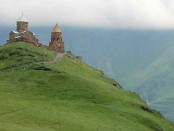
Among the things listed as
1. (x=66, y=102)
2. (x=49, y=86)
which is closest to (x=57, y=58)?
(x=49, y=86)

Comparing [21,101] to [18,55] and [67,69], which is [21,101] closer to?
[67,69]

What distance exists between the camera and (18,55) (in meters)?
188

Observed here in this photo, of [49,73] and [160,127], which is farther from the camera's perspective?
[49,73]

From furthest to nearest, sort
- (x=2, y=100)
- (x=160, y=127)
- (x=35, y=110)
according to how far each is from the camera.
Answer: (x=160, y=127) < (x=2, y=100) < (x=35, y=110)

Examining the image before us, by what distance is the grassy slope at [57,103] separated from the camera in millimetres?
90688

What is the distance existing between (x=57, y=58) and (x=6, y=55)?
19932mm

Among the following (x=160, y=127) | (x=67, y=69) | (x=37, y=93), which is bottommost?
(x=160, y=127)

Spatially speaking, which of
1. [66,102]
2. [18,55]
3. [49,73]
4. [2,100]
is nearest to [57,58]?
[18,55]

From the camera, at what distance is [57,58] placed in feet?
639

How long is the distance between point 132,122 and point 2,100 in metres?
31.6

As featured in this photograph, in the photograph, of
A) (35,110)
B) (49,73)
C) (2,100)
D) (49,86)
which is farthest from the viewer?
(49,73)

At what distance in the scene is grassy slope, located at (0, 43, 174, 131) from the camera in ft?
298

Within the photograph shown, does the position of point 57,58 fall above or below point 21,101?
above

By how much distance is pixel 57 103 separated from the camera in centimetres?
12062
